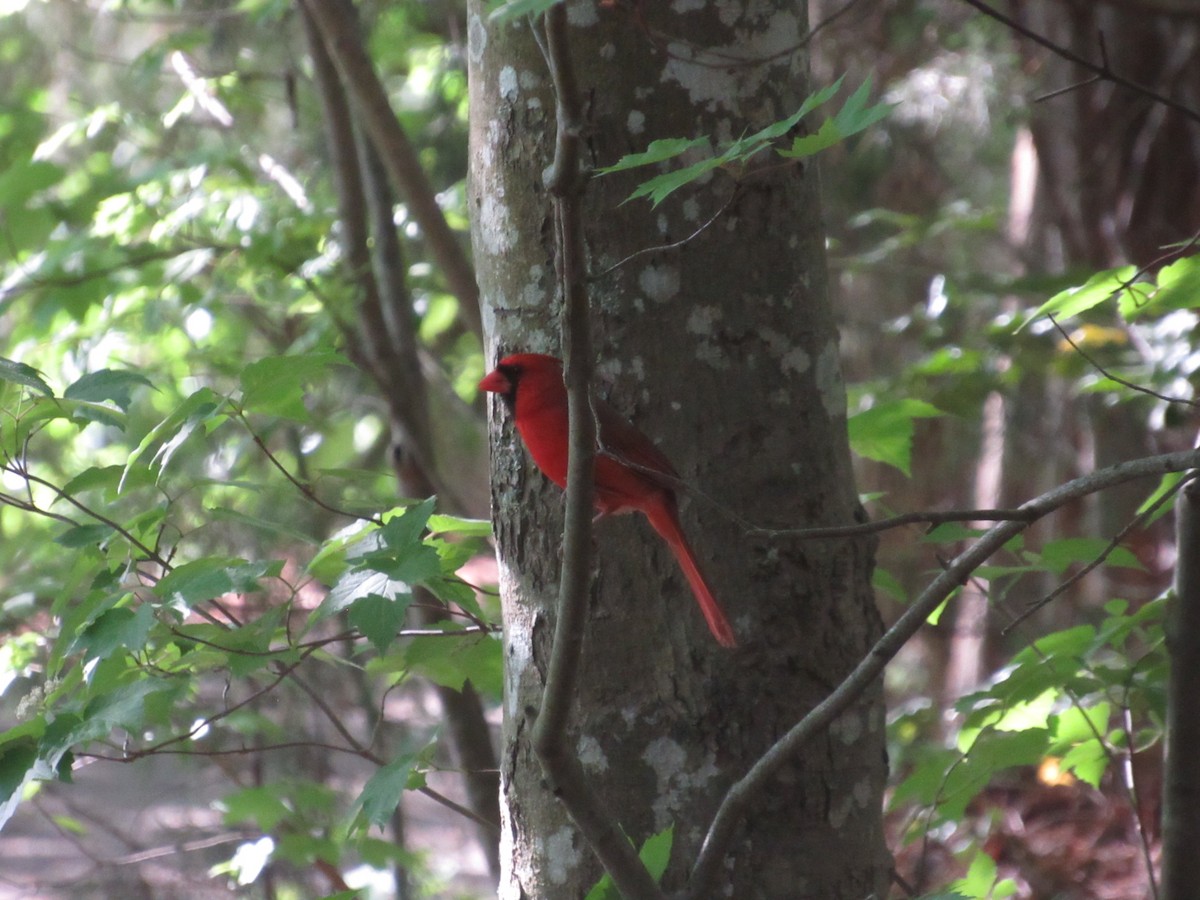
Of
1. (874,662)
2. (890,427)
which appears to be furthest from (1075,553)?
(874,662)

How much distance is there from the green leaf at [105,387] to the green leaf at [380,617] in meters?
0.50

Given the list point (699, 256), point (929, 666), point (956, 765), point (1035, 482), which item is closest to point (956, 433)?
point (1035, 482)

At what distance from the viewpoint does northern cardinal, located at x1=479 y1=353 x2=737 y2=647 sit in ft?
5.08

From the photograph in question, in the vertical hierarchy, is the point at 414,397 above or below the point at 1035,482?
above

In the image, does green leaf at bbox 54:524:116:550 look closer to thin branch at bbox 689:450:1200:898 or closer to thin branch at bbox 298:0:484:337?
thin branch at bbox 689:450:1200:898

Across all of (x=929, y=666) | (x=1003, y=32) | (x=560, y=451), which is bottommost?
(x=929, y=666)

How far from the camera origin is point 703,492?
5.15ft

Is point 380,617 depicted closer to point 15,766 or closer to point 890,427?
point 15,766

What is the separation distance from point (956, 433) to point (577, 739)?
517 cm

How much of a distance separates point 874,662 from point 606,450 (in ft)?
1.31

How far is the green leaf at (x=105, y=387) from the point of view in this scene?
1.64 meters

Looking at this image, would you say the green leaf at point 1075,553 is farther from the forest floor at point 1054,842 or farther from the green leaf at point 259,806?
the forest floor at point 1054,842

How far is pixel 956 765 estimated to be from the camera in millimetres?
1979

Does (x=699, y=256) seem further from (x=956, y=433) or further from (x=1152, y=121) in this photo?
(x=956, y=433)
